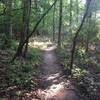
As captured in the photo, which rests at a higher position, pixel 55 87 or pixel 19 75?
pixel 19 75

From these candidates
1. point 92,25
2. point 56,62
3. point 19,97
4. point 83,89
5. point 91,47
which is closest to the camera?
point 19,97

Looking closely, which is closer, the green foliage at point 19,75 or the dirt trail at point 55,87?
the dirt trail at point 55,87

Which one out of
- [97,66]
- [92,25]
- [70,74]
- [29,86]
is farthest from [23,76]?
[92,25]

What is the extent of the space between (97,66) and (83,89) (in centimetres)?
809

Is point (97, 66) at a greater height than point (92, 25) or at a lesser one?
lesser

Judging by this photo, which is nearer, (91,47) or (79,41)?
(79,41)

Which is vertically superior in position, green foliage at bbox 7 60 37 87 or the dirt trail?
green foliage at bbox 7 60 37 87

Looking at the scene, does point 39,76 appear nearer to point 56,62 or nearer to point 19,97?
point 19,97

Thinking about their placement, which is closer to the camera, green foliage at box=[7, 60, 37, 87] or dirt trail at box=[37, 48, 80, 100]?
dirt trail at box=[37, 48, 80, 100]

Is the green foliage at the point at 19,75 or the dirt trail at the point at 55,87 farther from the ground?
the green foliage at the point at 19,75

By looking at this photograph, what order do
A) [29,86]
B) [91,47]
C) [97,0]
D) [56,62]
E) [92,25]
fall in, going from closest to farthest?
1. [29,86]
2. [56,62]
3. [92,25]
4. [97,0]
5. [91,47]

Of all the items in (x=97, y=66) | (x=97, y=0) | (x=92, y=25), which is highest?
(x=97, y=0)

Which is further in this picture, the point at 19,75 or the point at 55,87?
the point at 19,75

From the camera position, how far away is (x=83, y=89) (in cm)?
1209
